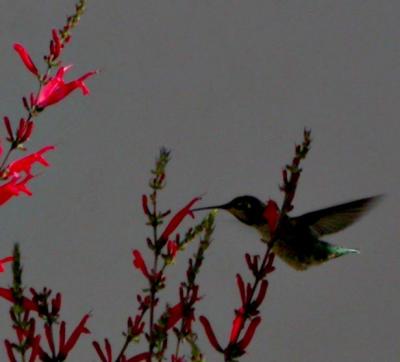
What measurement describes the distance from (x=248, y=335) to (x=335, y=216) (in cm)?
80

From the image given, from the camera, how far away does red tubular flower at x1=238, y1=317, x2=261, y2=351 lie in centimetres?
111

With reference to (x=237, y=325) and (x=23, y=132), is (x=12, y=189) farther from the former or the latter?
(x=237, y=325)

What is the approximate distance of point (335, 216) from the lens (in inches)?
74.4

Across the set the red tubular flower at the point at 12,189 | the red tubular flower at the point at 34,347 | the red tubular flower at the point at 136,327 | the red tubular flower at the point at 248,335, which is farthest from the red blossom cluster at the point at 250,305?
the red tubular flower at the point at 12,189

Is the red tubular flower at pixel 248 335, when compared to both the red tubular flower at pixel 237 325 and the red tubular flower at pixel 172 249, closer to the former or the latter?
the red tubular flower at pixel 237 325

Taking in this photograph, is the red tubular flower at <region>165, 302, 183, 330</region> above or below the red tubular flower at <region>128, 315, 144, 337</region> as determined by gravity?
above

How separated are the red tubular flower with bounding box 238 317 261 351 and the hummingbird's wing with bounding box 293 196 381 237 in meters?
0.62

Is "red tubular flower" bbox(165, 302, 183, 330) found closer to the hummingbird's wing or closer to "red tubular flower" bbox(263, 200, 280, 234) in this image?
"red tubular flower" bbox(263, 200, 280, 234)

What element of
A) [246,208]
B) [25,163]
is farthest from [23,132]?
[246,208]

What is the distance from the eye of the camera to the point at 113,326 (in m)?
2.57

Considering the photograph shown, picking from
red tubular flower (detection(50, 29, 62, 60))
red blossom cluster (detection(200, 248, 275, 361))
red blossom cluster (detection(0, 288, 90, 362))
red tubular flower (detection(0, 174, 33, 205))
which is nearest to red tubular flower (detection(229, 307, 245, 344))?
red blossom cluster (detection(200, 248, 275, 361))

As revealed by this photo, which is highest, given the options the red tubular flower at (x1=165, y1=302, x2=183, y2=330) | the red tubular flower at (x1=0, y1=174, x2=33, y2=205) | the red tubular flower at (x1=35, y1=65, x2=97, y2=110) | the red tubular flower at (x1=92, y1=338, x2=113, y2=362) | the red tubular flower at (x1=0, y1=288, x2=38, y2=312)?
the red tubular flower at (x1=35, y1=65, x2=97, y2=110)

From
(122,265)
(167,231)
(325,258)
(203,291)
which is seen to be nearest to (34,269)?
(122,265)

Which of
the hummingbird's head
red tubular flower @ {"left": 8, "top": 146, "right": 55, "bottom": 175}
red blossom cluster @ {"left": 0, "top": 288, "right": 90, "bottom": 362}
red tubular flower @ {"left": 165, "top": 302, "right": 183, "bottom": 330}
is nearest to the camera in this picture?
red blossom cluster @ {"left": 0, "top": 288, "right": 90, "bottom": 362}
